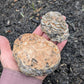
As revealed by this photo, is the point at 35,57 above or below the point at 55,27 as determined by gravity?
below

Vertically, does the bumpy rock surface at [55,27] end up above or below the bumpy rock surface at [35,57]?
above

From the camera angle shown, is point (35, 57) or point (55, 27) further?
point (55, 27)

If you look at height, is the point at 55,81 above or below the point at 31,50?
below

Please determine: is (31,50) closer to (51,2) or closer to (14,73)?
(14,73)

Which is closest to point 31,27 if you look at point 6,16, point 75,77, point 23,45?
point 6,16

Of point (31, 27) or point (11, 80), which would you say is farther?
point (31, 27)
